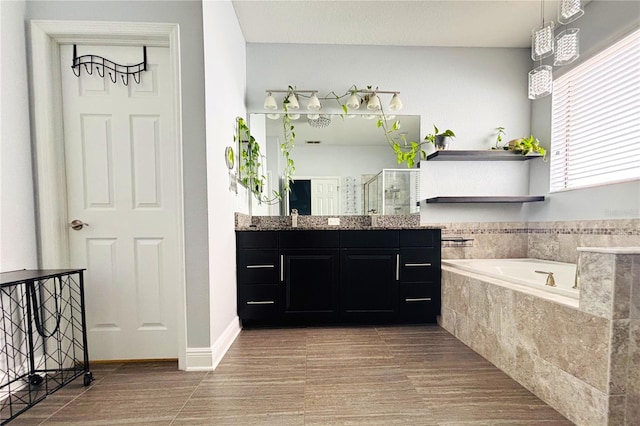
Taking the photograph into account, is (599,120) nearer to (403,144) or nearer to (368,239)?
(403,144)

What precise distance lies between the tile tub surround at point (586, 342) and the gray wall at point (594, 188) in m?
1.15

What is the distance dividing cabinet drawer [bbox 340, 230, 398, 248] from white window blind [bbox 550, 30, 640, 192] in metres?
1.58

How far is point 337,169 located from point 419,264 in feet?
3.77

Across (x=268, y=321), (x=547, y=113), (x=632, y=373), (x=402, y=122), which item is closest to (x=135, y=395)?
(x=268, y=321)

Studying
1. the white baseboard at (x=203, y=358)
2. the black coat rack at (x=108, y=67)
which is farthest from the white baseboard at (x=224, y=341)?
the black coat rack at (x=108, y=67)

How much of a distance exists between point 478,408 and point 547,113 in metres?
2.65

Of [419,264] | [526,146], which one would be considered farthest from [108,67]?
[526,146]

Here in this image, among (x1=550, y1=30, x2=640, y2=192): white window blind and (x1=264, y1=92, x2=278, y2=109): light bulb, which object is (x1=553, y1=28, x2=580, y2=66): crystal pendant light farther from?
(x1=264, y1=92, x2=278, y2=109): light bulb

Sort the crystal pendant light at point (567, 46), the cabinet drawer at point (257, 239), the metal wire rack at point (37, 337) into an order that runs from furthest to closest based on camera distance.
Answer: the cabinet drawer at point (257, 239) < the crystal pendant light at point (567, 46) < the metal wire rack at point (37, 337)

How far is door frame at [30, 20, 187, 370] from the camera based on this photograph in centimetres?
166

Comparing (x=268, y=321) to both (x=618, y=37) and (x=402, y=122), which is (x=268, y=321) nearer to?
(x=402, y=122)

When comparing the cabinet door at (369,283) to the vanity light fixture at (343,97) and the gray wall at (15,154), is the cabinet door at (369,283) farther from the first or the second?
the gray wall at (15,154)

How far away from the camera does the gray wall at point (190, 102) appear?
1667mm

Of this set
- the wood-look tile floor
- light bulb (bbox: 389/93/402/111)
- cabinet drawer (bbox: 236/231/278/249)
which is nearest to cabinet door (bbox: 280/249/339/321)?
cabinet drawer (bbox: 236/231/278/249)
